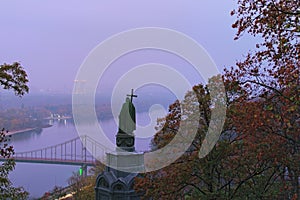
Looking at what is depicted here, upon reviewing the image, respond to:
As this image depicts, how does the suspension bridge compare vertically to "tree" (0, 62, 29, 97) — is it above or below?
below

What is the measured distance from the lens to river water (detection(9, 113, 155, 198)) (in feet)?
105

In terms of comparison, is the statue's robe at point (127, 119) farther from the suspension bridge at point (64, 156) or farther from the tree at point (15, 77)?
the suspension bridge at point (64, 156)

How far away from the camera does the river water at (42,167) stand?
32062mm

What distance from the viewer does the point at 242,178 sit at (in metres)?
6.46

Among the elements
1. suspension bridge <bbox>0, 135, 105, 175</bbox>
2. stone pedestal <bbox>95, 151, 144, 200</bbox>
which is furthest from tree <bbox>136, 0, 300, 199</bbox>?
suspension bridge <bbox>0, 135, 105, 175</bbox>

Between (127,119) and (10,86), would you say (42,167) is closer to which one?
(127,119)

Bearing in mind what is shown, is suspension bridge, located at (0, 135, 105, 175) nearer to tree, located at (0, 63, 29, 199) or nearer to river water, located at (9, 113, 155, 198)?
river water, located at (9, 113, 155, 198)

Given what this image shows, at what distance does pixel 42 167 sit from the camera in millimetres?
46812

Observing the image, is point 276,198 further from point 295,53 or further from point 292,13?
point 292,13

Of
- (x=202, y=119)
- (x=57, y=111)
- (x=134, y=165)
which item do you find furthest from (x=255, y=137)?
(x=57, y=111)

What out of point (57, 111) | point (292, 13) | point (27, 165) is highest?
point (57, 111)

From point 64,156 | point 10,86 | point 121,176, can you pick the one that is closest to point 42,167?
point 64,156

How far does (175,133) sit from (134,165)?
1.07 meters

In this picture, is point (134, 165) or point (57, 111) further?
point (57, 111)
